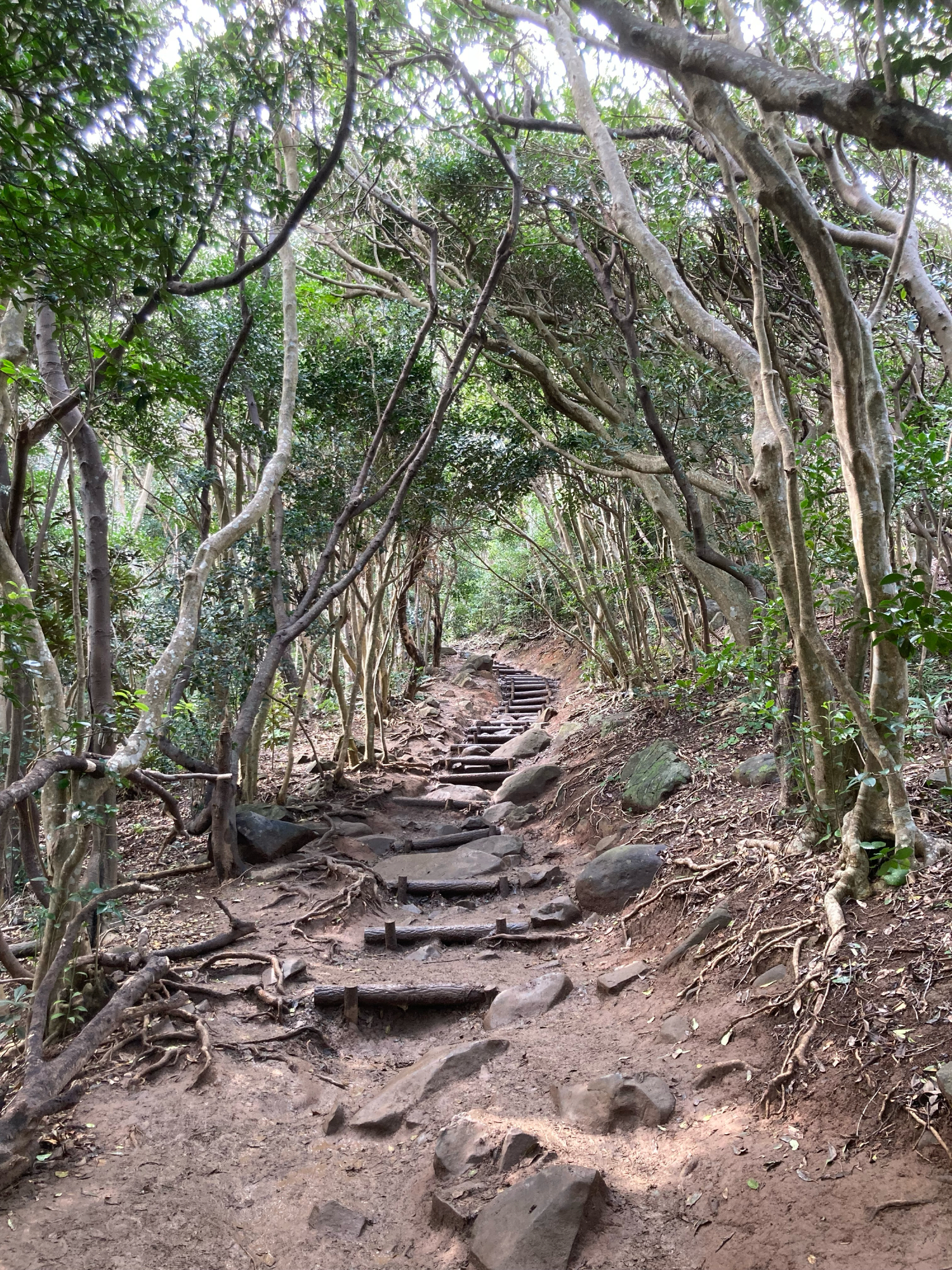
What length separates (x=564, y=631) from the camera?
12.6 metres

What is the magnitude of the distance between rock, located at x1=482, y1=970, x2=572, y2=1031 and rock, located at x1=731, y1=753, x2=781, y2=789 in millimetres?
2156

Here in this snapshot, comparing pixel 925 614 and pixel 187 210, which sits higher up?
pixel 187 210

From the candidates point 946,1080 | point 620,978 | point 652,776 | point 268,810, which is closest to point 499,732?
point 268,810

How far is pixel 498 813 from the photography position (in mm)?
8719

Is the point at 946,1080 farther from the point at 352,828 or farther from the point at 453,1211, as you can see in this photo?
the point at 352,828

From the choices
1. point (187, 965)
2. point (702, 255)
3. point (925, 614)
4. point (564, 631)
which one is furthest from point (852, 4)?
point (564, 631)

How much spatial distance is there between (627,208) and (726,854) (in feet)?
13.6

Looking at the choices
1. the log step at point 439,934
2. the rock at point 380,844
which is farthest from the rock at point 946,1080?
the rock at point 380,844

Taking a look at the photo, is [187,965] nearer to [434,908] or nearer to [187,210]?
[434,908]

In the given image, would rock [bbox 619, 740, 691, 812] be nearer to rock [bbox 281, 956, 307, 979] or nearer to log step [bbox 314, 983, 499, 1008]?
log step [bbox 314, 983, 499, 1008]

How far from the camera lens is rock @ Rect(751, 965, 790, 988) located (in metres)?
3.42

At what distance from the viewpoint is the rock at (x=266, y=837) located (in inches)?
273

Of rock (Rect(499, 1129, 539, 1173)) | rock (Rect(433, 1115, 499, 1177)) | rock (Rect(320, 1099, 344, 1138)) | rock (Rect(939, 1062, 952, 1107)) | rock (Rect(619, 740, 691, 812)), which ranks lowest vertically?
rock (Rect(320, 1099, 344, 1138))

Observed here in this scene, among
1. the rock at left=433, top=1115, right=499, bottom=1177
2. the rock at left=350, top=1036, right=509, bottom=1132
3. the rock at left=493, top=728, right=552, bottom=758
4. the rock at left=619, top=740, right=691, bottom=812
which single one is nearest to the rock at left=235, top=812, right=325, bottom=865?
the rock at left=619, top=740, right=691, bottom=812
